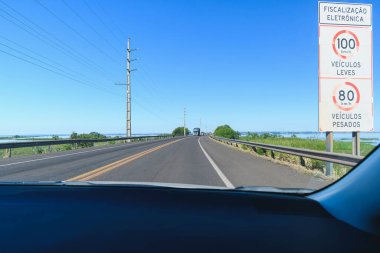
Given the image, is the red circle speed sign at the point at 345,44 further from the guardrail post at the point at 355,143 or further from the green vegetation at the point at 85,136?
the green vegetation at the point at 85,136

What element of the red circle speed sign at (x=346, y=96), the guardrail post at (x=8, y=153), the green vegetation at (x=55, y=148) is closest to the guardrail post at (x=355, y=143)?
the red circle speed sign at (x=346, y=96)

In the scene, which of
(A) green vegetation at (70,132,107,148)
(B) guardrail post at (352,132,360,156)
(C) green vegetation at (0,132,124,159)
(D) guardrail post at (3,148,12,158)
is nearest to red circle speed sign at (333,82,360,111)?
(B) guardrail post at (352,132,360,156)

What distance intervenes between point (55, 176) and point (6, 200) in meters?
8.87

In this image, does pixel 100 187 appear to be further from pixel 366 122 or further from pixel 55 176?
pixel 366 122

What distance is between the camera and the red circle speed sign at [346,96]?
502 inches

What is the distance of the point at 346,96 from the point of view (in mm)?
12852

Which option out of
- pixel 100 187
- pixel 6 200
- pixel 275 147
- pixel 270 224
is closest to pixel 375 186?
pixel 270 224

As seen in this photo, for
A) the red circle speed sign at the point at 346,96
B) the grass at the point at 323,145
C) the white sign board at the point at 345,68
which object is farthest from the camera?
the grass at the point at 323,145

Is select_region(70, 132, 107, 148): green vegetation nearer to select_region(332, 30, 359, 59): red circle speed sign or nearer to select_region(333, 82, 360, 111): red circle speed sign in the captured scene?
select_region(333, 82, 360, 111): red circle speed sign

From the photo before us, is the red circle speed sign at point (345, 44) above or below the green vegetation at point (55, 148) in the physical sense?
above

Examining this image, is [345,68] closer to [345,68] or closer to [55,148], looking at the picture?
[345,68]

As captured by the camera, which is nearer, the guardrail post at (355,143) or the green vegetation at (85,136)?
the guardrail post at (355,143)

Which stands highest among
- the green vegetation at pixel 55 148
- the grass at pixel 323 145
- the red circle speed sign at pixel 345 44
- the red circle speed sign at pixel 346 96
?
the red circle speed sign at pixel 345 44

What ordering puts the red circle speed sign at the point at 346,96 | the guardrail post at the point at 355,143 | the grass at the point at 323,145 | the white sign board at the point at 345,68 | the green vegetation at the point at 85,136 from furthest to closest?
the green vegetation at the point at 85,136 < the grass at the point at 323,145 < the red circle speed sign at the point at 346,96 < the white sign board at the point at 345,68 < the guardrail post at the point at 355,143
